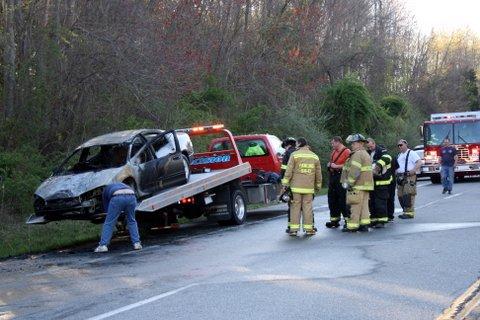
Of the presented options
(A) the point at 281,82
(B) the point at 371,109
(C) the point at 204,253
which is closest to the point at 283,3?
(A) the point at 281,82

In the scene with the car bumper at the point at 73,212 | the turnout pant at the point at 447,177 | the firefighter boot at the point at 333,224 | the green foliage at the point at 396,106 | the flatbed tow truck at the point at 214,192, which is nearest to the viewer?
the car bumper at the point at 73,212

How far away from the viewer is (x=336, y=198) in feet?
46.4

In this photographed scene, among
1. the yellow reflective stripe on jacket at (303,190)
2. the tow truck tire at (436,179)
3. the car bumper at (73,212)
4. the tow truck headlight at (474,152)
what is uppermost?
the yellow reflective stripe on jacket at (303,190)

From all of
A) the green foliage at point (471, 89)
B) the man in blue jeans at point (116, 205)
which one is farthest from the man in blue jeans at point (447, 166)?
the green foliage at point (471, 89)

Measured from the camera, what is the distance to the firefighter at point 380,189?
13883 millimetres

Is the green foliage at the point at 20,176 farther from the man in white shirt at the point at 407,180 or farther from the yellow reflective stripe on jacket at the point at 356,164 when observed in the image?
the man in white shirt at the point at 407,180

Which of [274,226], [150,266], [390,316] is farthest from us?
[274,226]

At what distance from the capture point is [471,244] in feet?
36.0

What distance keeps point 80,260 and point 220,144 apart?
24.0ft

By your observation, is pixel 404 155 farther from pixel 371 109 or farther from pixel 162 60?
pixel 371 109

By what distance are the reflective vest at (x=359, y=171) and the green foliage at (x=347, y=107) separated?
2428cm

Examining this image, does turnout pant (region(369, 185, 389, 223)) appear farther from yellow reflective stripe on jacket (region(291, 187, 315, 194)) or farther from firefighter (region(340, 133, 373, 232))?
yellow reflective stripe on jacket (region(291, 187, 315, 194))

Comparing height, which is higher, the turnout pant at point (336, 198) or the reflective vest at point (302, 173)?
the reflective vest at point (302, 173)

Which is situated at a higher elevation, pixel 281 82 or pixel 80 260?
pixel 281 82
